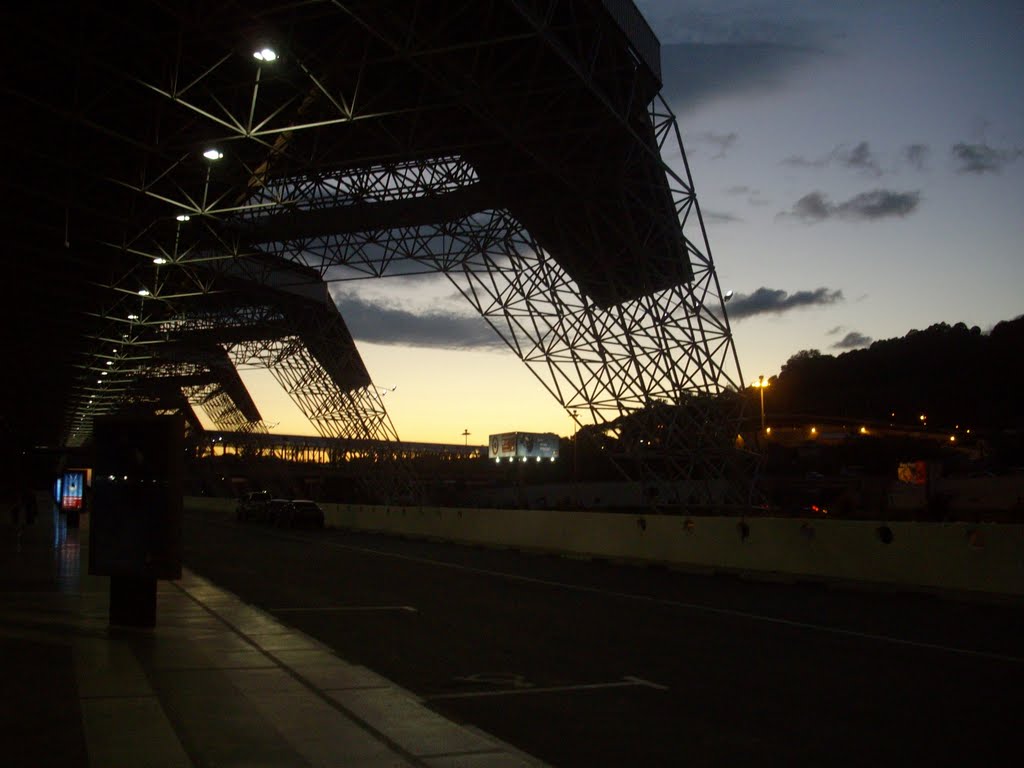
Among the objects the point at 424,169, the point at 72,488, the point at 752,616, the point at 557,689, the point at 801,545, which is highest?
the point at 424,169

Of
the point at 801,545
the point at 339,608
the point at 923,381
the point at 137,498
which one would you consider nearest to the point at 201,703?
the point at 137,498

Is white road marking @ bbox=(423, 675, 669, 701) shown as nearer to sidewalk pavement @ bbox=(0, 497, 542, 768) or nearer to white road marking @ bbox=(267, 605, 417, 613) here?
sidewalk pavement @ bbox=(0, 497, 542, 768)

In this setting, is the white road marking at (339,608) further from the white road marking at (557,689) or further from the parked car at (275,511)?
the parked car at (275,511)

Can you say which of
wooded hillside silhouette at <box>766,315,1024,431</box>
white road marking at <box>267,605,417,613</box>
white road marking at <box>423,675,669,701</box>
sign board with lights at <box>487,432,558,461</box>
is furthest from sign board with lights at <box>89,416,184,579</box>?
wooded hillside silhouette at <box>766,315,1024,431</box>

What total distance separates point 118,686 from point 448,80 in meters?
15.8

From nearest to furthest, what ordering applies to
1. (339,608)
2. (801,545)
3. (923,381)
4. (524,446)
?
1. (339,608)
2. (801,545)
3. (524,446)
4. (923,381)

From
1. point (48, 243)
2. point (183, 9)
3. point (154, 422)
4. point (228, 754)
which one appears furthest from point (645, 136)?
point (228, 754)

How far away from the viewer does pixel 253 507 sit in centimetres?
6066

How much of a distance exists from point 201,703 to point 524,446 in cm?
7814

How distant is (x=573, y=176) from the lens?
2908 cm

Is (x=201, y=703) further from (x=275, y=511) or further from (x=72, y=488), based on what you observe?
(x=275, y=511)

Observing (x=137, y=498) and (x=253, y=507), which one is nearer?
(x=137, y=498)

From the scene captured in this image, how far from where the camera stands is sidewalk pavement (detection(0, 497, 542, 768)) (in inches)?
271

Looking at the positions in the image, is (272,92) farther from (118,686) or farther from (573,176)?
(118,686)
